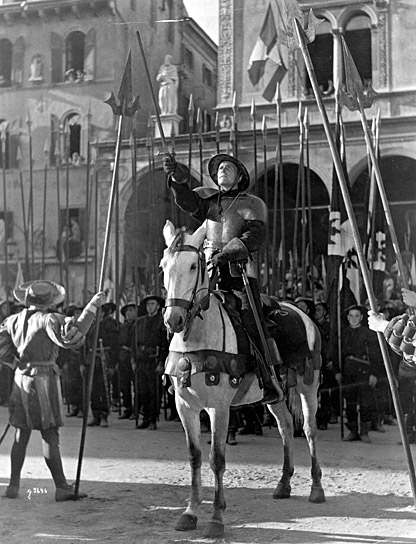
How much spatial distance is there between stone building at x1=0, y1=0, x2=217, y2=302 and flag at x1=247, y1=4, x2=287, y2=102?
653 millimetres

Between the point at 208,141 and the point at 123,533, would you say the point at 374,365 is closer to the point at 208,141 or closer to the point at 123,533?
the point at 123,533

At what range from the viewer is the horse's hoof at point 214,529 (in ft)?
16.0

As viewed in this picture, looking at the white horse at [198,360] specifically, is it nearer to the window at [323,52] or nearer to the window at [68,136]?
the window at [323,52]

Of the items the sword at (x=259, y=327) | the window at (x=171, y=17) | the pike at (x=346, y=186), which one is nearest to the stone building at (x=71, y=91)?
the window at (x=171, y=17)

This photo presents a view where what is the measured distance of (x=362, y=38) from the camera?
29.5ft

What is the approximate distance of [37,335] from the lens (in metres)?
5.73

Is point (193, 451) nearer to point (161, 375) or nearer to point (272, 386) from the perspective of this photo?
Answer: point (272, 386)

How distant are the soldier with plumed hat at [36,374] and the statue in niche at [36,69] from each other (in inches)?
164

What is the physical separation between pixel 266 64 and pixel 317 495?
23.4 feet

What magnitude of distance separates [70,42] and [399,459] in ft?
22.2

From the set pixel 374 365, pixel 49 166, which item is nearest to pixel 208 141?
pixel 49 166

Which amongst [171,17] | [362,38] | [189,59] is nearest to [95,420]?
[171,17]

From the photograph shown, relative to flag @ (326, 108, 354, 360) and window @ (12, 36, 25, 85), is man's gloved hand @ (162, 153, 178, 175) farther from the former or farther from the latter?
window @ (12, 36, 25, 85)

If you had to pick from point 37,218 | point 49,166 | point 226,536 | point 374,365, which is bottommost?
point 226,536
